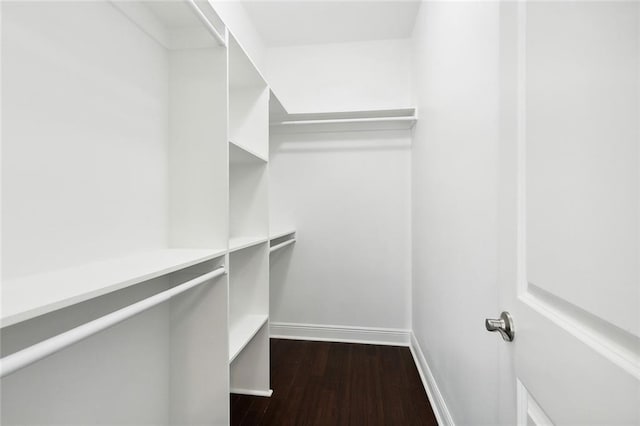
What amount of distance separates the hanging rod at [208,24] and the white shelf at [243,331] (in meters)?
1.28

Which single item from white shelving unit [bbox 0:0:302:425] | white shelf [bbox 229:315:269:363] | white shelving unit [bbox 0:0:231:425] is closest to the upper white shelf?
white shelving unit [bbox 0:0:302:425]

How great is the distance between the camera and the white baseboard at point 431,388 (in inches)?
56.7

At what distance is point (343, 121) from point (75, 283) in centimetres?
198

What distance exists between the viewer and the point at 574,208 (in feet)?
1.44

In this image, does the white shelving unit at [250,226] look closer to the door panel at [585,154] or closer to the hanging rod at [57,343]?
the hanging rod at [57,343]

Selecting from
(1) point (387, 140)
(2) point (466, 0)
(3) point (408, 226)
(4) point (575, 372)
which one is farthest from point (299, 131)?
(4) point (575, 372)

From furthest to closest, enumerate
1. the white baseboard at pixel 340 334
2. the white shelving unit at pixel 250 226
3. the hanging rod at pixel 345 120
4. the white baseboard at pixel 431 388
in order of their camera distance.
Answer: the white baseboard at pixel 340 334 < the hanging rod at pixel 345 120 < the white shelving unit at pixel 250 226 < the white baseboard at pixel 431 388

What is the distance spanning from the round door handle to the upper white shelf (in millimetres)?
1768

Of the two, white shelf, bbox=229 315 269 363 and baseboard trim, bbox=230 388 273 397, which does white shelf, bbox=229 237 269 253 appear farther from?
baseboard trim, bbox=230 388 273 397

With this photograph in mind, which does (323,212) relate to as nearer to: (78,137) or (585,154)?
(78,137)

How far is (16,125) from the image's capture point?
0.67 meters

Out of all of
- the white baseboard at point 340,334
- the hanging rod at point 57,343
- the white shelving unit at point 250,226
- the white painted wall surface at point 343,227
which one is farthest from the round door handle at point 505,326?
the white baseboard at point 340,334

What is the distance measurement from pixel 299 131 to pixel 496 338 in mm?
2056

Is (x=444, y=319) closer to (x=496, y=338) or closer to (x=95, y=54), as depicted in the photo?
(x=496, y=338)
